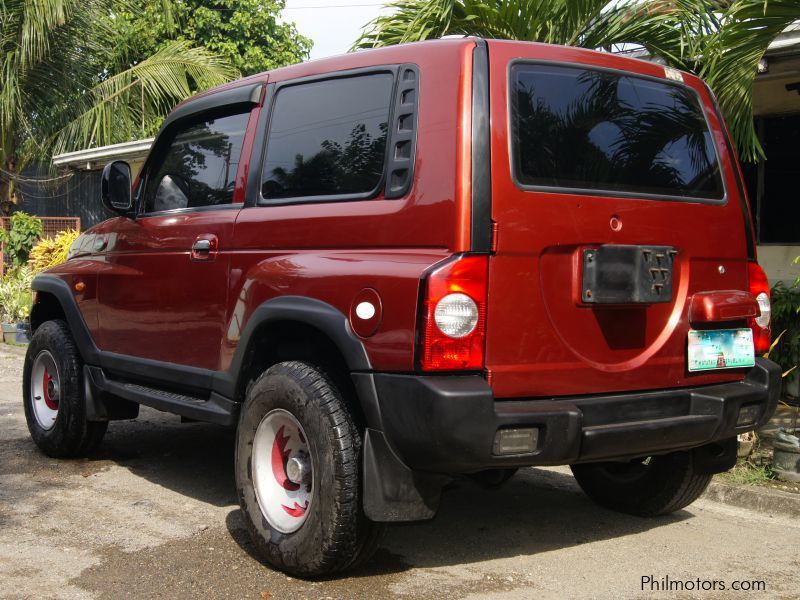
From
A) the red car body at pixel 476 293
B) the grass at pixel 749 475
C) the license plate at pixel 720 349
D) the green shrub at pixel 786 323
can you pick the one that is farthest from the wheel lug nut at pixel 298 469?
the green shrub at pixel 786 323

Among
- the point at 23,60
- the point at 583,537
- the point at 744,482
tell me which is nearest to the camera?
the point at 583,537

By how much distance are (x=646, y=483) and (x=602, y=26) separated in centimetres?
377

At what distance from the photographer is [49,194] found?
68.2ft

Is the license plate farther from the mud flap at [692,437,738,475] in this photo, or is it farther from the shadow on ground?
the shadow on ground

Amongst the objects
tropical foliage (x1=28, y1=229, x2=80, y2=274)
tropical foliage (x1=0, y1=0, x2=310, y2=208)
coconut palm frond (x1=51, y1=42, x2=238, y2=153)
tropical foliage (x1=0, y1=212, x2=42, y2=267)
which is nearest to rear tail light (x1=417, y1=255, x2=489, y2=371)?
tropical foliage (x1=28, y1=229, x2=80, y2=274)

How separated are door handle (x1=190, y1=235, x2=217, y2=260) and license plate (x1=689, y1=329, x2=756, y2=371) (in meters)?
2.22

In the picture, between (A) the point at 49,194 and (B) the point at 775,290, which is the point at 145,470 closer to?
(B) the point at 775,290

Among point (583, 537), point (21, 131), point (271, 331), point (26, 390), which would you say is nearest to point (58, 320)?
point (26, 390)

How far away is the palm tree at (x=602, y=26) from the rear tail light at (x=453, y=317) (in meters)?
3.63

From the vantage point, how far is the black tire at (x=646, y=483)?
4.71 metres

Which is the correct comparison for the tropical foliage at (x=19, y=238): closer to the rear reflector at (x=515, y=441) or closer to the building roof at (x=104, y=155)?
the building roof at (x=104, y=155)

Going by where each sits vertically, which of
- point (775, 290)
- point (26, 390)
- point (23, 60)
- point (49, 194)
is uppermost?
point (23, 60)

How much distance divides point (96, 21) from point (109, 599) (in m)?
14.6

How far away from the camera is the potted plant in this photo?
41.9 feet
